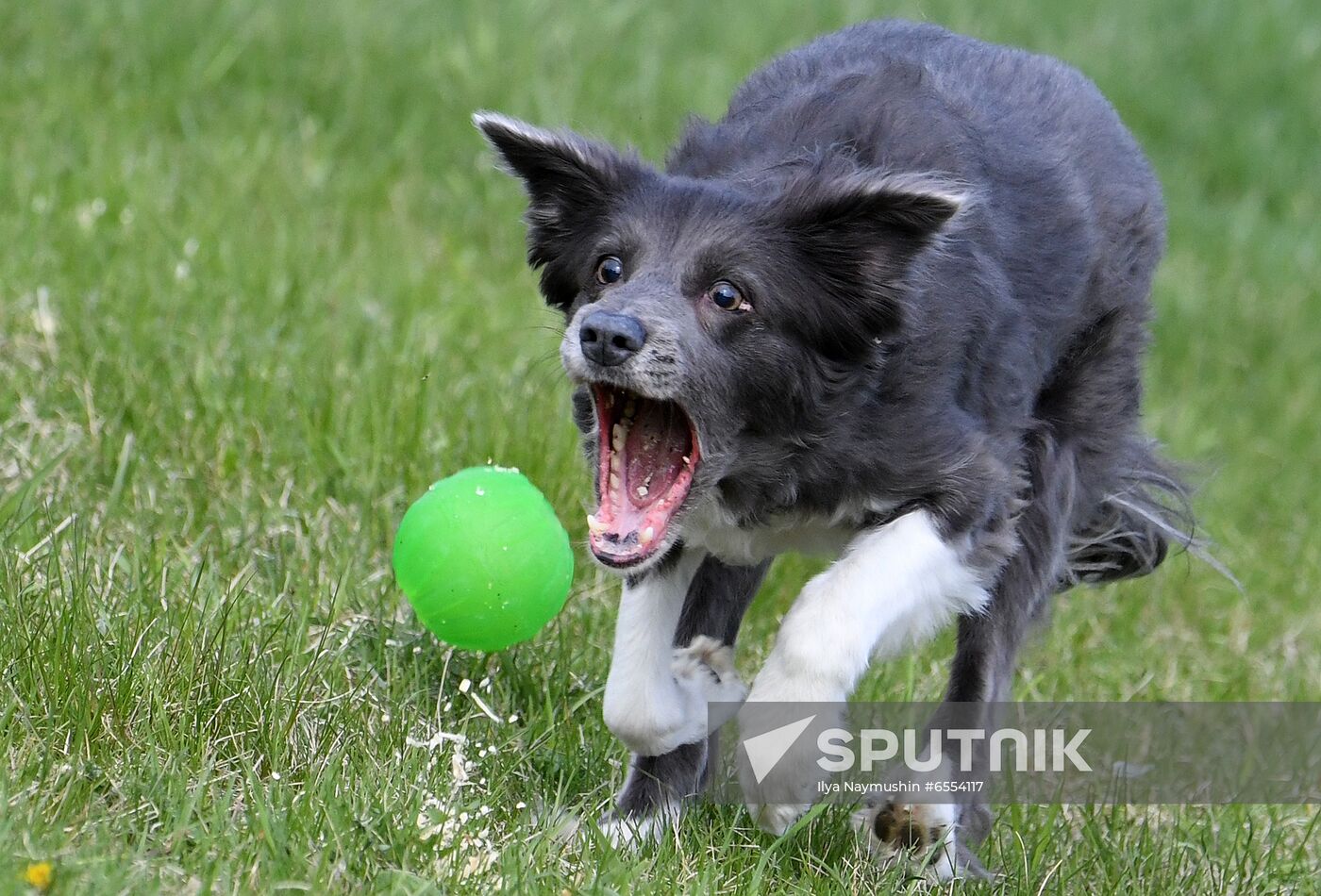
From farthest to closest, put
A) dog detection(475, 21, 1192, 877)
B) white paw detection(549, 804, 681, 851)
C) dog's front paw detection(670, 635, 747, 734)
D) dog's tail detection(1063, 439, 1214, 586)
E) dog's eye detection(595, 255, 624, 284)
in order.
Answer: dog's tail detection(1063, 439, 1214, 586), dog's front paw detection(670, 635, 747, 734), dog's eye detection(595, 255, 624, 284), dog detection(475, 21, 1192, 877), white paw detection(549, 804, 681, 851)

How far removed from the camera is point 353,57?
851 centimetres

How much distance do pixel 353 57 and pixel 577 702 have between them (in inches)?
209

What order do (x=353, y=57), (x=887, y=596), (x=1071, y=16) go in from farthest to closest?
(x=1071, y=16) < (x=353, y=57) < (x=887, y=596)

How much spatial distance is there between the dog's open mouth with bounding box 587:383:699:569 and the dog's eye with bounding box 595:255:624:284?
11.1 inches

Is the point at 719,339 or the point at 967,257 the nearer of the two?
the point at 719,339

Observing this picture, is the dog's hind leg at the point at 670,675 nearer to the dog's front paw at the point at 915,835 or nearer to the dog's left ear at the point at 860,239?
the dog's front paw at the point at 915,835

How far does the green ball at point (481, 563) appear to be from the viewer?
12.2ft

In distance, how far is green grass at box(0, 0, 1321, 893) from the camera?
3.26 m

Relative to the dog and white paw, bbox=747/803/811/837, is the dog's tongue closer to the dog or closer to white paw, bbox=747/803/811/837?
the dog

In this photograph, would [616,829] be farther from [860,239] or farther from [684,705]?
[860,239]

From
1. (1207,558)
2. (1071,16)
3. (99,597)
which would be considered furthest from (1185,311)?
(99,597)

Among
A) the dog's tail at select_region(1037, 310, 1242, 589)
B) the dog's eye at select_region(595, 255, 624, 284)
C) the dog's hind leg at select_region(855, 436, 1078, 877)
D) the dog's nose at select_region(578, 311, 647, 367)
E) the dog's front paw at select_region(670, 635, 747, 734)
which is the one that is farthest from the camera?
the dog's tail at select_region(1037, 310, 1242, 589)

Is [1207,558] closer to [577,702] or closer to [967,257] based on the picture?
[967,257]

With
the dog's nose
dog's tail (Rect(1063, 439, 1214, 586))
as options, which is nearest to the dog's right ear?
the dog's nose
